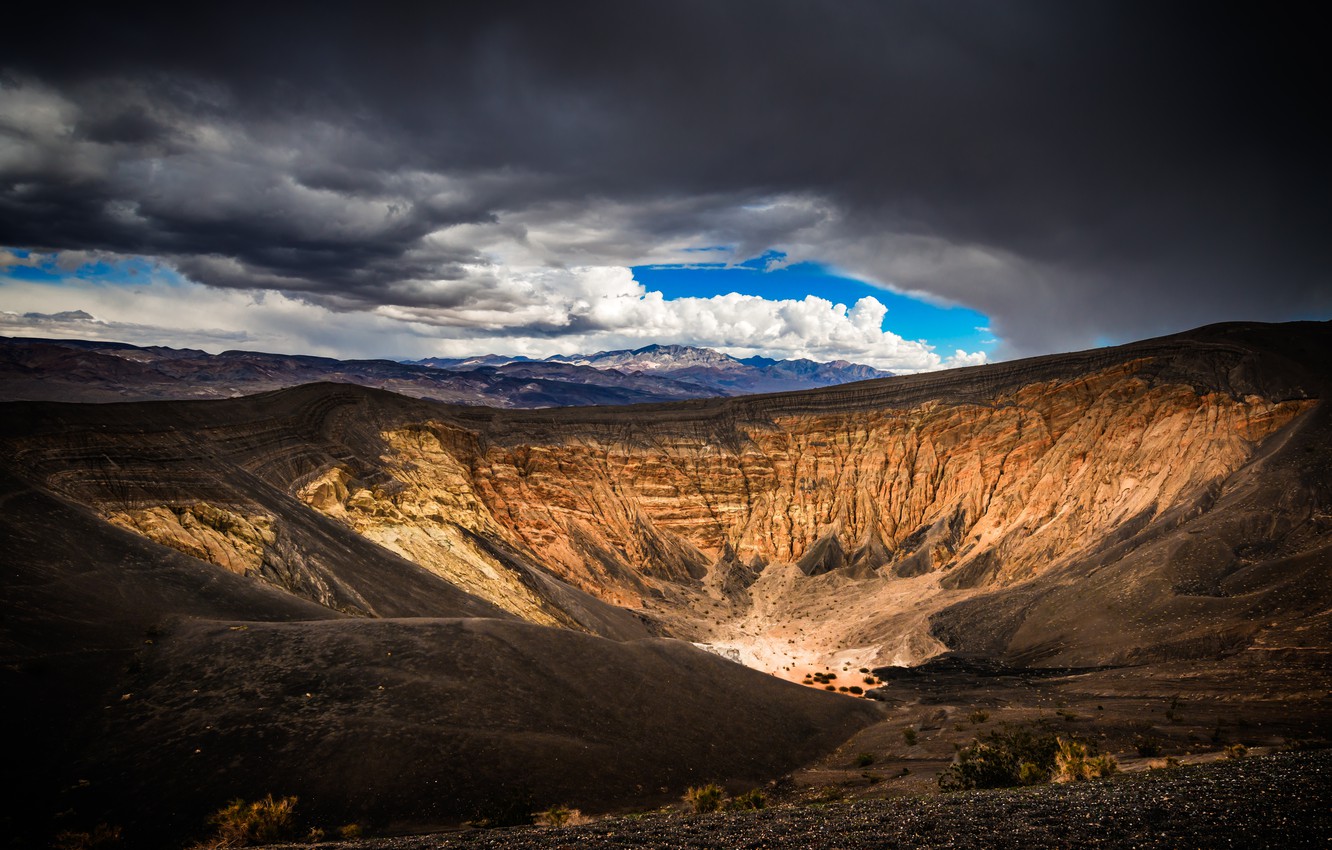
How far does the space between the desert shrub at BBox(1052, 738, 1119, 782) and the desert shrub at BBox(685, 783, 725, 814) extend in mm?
9857

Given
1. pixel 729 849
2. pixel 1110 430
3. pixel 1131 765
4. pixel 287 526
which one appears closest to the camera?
pixel 729 849

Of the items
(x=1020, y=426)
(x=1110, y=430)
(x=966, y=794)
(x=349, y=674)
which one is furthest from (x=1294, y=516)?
(x=349, y=674)

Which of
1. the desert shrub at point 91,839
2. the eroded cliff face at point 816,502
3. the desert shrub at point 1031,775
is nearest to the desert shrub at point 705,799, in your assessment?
the desert shrub at point 1031,775

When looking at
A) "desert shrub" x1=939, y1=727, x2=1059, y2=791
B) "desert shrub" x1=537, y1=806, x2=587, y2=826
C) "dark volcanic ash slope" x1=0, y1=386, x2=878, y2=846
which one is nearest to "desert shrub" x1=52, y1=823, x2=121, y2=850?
"dark volcanic ash slope" x1=0, y1=386, x2=878, y2=846

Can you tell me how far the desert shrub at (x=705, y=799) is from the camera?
2050cm

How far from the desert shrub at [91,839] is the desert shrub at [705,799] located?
47.9 feet

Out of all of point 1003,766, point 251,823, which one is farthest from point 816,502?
point 251,823

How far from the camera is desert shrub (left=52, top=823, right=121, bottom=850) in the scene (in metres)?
15.8

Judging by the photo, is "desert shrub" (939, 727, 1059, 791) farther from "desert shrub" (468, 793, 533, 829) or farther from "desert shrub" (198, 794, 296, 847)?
"desert shrub" (198, 794, 296, 847)

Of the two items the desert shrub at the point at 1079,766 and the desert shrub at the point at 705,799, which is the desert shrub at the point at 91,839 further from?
the desert shrub at the point at 1079,766

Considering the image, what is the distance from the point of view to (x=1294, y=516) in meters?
41.8

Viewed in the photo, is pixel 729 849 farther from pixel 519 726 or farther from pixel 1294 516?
pixel 1294 516

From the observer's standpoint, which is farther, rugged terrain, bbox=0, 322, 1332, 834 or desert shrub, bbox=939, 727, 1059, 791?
rugged terrain, bbox=0, 322, 1332, 834

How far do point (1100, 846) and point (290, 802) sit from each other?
1893 cm
